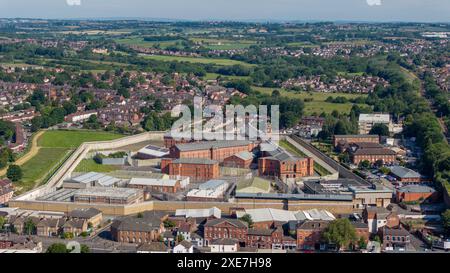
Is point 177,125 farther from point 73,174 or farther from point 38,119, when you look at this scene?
point 73,174

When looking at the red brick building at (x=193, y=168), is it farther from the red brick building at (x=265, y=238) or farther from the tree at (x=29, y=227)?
the red brick building at (x=265, y=238)

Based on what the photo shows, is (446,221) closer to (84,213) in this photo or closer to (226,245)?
(226,245)

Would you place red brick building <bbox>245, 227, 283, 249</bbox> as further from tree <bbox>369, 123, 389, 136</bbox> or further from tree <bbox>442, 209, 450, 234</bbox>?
tree <bbox>369, 123, 389, 136</bbox>

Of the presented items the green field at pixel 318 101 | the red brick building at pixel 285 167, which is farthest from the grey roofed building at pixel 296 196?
the green field at pixel 318 101

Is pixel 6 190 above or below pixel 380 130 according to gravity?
above

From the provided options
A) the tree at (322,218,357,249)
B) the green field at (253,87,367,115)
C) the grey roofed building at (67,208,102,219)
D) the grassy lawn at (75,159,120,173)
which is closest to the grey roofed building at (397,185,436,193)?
the tree at (322,218,357,249)

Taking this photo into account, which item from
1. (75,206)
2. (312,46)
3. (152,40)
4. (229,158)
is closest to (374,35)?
(312,46)

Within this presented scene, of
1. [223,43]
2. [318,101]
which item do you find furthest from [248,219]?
[223,43]
